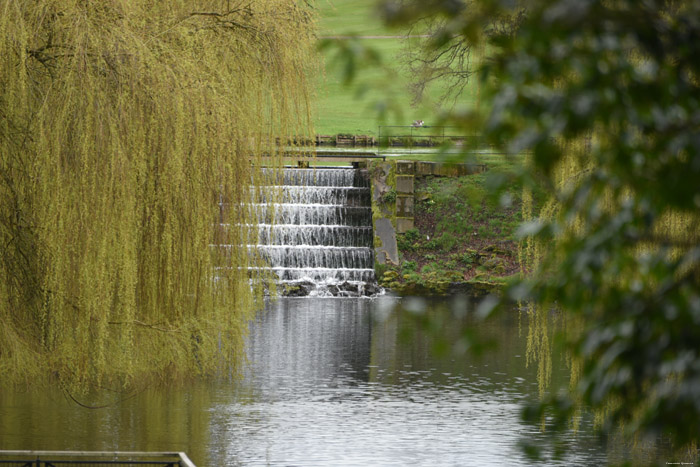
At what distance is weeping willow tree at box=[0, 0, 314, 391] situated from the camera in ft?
28.9

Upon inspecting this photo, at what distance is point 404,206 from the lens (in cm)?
3647

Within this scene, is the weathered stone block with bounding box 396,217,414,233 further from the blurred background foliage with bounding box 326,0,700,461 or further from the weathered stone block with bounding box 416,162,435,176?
the blurred background foliage with bounding box 326,0,700,461

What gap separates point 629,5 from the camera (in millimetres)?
2650

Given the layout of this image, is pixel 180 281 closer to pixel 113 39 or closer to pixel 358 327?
pixel 113 39

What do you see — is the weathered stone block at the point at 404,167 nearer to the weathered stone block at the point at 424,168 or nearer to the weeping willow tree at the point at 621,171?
the weathered stone block at the point at 424,168

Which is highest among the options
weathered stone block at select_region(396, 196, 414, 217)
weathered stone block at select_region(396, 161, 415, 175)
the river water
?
weathered stone block at select_region(396, 161, 415, 175)

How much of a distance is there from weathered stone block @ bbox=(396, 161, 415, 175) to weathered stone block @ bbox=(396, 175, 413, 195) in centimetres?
41

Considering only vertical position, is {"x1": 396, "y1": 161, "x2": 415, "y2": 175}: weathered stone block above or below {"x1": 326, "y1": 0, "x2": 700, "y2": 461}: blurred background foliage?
above

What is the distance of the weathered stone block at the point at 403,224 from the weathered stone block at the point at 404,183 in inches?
36.5

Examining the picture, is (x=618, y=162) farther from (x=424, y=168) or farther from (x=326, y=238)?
(x=424, y=168)

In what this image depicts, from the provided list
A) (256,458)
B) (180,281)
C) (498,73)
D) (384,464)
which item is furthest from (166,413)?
(498,73)

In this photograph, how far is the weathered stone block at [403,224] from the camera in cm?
3631

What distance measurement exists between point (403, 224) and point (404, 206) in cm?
61

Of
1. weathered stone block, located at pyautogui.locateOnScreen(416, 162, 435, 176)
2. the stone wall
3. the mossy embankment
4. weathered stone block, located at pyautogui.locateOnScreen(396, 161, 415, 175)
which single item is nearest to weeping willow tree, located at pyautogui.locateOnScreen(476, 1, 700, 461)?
the mossy embankment
